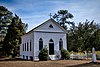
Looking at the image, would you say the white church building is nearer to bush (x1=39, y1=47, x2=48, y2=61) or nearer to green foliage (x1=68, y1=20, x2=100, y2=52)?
bush (x1=39, y1=47, x2=48, y2=61)

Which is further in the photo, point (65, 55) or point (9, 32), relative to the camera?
point (9, 32)

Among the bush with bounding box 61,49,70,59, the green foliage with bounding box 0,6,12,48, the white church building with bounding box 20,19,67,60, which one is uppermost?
the green foliage with bounding box 0,6,12,48

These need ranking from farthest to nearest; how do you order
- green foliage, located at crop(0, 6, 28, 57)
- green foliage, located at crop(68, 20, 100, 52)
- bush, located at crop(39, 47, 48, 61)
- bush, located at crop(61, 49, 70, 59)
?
green foliage, located at crop(0, 6, 28, 57)
green foliage, located at crop(68, 20, 100, 52)
bush, located at crop(61, 49, 70, 59)
bush, located at crop(39, 47, 48, 61)

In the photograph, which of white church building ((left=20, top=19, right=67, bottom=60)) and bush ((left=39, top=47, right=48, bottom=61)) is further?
white church building ((left=20, top=19, right=67, bottom=60))

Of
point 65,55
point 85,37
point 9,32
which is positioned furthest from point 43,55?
point 9,32

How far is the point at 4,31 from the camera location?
51.8 metres

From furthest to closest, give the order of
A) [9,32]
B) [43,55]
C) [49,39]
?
Answer: 1. [9,32]
2. [49,39]
3. [43,55]

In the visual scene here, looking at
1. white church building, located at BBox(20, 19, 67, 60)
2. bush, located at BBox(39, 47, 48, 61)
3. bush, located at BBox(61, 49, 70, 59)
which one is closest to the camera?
bush, located at BBox(39, 47, 48, 61)

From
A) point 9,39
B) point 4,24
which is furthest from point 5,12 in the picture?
point 9,39

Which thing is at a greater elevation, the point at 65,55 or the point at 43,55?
the point at 43,55

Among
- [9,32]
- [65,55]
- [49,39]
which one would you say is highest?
[9,32]

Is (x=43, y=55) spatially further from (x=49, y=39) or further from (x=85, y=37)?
(x=85, y=37)

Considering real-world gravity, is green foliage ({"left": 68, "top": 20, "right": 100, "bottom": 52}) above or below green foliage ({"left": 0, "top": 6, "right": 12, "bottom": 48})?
below

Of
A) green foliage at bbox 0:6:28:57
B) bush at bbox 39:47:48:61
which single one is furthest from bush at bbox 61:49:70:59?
green foliage at bbox 0:6:28:57
